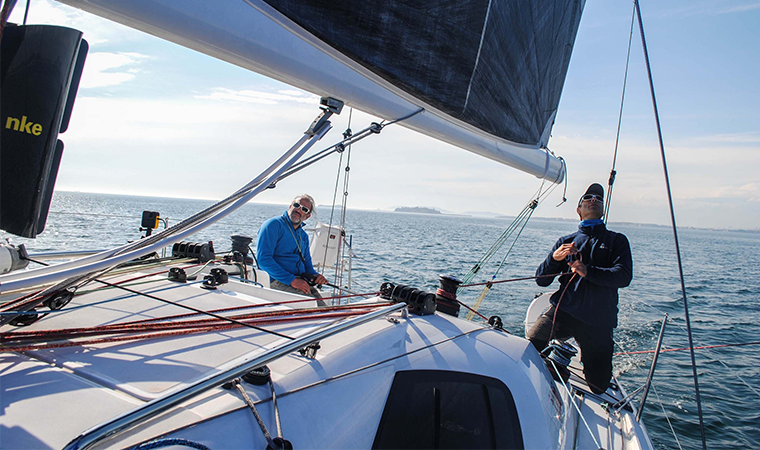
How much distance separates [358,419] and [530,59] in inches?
123

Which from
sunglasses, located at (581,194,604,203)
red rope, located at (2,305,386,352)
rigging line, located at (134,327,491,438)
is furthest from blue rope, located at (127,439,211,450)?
A: sunglasses, located at (581,194,604,203)

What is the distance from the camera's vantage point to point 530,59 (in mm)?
3529

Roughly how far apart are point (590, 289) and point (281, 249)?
2559mm

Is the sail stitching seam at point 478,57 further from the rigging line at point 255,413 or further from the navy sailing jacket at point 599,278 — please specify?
the rigging line at point 255,413

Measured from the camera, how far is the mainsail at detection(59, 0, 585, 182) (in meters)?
1.70

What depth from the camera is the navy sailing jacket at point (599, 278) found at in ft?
9.25

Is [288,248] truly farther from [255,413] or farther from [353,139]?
[255,413]

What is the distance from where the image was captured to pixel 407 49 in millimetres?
2400

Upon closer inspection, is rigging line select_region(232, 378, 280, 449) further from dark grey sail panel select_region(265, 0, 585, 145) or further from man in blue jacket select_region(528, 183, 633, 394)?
man in blue jacket select_region(528, 183, 633, 394)

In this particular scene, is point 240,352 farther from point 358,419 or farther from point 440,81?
point 440,81

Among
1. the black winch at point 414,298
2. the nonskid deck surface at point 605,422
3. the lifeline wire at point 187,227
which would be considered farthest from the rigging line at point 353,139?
the nonskid deck surface at point 605,422

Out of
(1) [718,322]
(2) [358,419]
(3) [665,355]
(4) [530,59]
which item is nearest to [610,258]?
(4) [530,59]

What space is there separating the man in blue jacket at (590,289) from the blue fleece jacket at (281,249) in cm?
216

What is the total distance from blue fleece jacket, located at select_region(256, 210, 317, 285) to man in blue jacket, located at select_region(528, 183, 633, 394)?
2158mm
